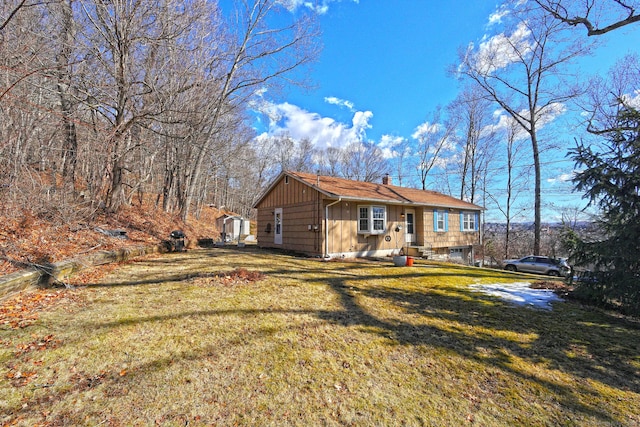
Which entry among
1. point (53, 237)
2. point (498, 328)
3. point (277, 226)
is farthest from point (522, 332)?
point (277, 226)

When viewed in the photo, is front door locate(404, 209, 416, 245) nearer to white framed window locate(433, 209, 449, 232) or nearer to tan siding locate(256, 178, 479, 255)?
tan siding locate(256, 178, 479, 255)

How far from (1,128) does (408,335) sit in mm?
10742

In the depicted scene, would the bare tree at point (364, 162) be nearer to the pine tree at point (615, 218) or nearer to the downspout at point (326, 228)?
the downspout at point (326, 228)

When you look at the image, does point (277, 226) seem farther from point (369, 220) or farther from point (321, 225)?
point (369, 220)

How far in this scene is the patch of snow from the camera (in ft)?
19.2

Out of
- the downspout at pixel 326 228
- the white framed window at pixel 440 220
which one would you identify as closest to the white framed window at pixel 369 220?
the downspout at pixel 326 228

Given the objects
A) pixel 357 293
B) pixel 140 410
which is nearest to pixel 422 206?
pixel 357 293

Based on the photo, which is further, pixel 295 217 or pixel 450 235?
pixel 450 235

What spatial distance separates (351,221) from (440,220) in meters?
6.38

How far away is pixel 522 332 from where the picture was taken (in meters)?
4.32

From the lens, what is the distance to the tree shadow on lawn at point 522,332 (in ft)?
10.8

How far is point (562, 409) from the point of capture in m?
2.61

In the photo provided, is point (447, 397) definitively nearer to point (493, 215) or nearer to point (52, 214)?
point (52, 214)

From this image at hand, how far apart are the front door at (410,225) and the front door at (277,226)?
631 centimetres
